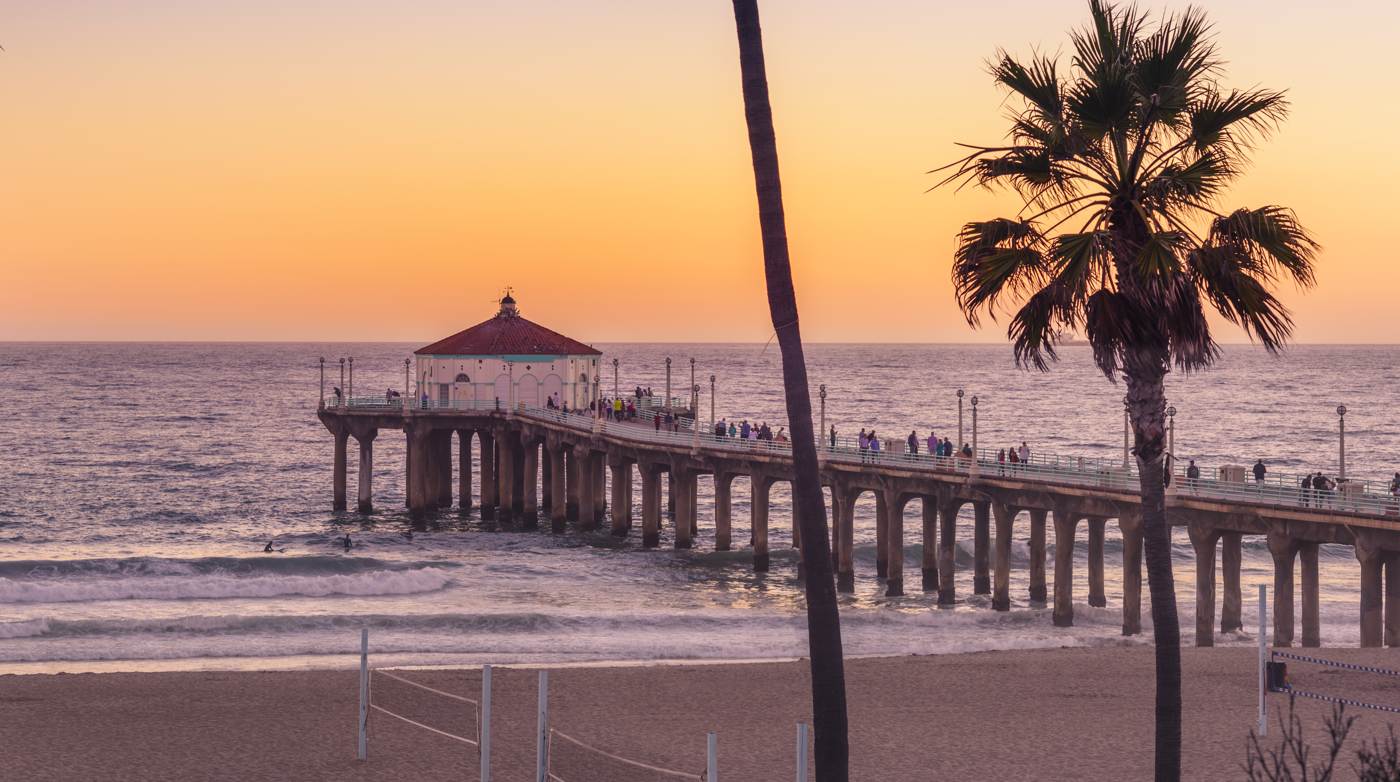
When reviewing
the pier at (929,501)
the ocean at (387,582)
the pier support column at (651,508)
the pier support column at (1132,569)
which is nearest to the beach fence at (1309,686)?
the pier at (929,501)

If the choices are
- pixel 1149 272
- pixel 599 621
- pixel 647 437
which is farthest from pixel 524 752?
pixel 647 437

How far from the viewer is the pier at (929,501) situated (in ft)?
94.1

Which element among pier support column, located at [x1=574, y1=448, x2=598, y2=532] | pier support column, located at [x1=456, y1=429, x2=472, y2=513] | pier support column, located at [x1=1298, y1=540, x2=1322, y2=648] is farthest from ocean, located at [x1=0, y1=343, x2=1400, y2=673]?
pier support column, located at [x1=1298, y1=540, x2=1322, y2=648]

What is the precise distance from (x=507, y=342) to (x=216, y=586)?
22.5 m

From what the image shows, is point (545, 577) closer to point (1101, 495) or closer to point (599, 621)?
point (599, 621)

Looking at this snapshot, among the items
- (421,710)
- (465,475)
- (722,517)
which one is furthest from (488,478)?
(421,710)

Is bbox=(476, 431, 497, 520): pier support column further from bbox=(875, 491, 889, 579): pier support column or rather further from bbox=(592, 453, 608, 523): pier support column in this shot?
bbox=(875, 491, 889, 579): pier support column

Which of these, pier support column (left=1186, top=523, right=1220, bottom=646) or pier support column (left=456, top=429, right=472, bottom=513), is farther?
pier support column (left=456, top=429, right=472, bottom=513)

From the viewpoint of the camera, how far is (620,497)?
2064 inches

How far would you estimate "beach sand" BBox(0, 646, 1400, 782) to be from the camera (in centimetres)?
1883

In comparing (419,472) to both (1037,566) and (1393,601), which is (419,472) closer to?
(1037,566)

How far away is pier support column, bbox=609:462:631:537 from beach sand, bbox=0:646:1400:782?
2451 centimetres

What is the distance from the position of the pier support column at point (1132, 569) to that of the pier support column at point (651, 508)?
20.8 metres

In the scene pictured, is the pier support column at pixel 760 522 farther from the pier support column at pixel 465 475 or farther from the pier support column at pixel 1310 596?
the pier support column at pixel 465 475
